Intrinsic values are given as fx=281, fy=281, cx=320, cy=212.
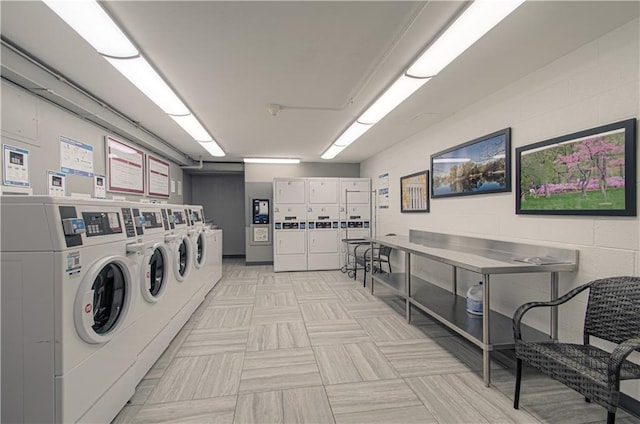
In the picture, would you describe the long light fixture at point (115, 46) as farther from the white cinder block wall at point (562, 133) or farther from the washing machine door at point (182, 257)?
the white cinder block wall at point (562, 133)

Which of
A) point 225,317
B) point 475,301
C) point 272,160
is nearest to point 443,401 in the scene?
point 475,301

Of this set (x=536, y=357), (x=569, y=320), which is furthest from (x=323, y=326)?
(x=569, y=320)

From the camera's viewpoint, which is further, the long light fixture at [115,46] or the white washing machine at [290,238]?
the white washing machine at [290,238]

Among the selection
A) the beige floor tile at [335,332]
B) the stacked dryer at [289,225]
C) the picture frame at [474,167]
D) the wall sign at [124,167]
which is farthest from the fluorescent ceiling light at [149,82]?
the picture frame at [474,167]

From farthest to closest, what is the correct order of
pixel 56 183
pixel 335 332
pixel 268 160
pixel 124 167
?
pixel 268 160, pixel 124 167, pixel 335 332, pixel 56 183

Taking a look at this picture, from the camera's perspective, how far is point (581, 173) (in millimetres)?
1964

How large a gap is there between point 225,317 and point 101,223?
6.82ft

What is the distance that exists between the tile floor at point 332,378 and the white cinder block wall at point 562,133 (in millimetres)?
646

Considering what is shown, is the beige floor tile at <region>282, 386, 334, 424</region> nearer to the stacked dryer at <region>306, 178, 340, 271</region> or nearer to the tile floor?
the tile floor

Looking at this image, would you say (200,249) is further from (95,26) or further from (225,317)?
(95,26)

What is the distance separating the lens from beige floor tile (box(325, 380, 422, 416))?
1803 millimetres

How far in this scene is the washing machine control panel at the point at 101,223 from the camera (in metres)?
1.49

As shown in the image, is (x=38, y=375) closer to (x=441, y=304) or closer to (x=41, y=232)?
(x=41, y=232)

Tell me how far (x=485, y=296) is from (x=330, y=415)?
51.1 inches
